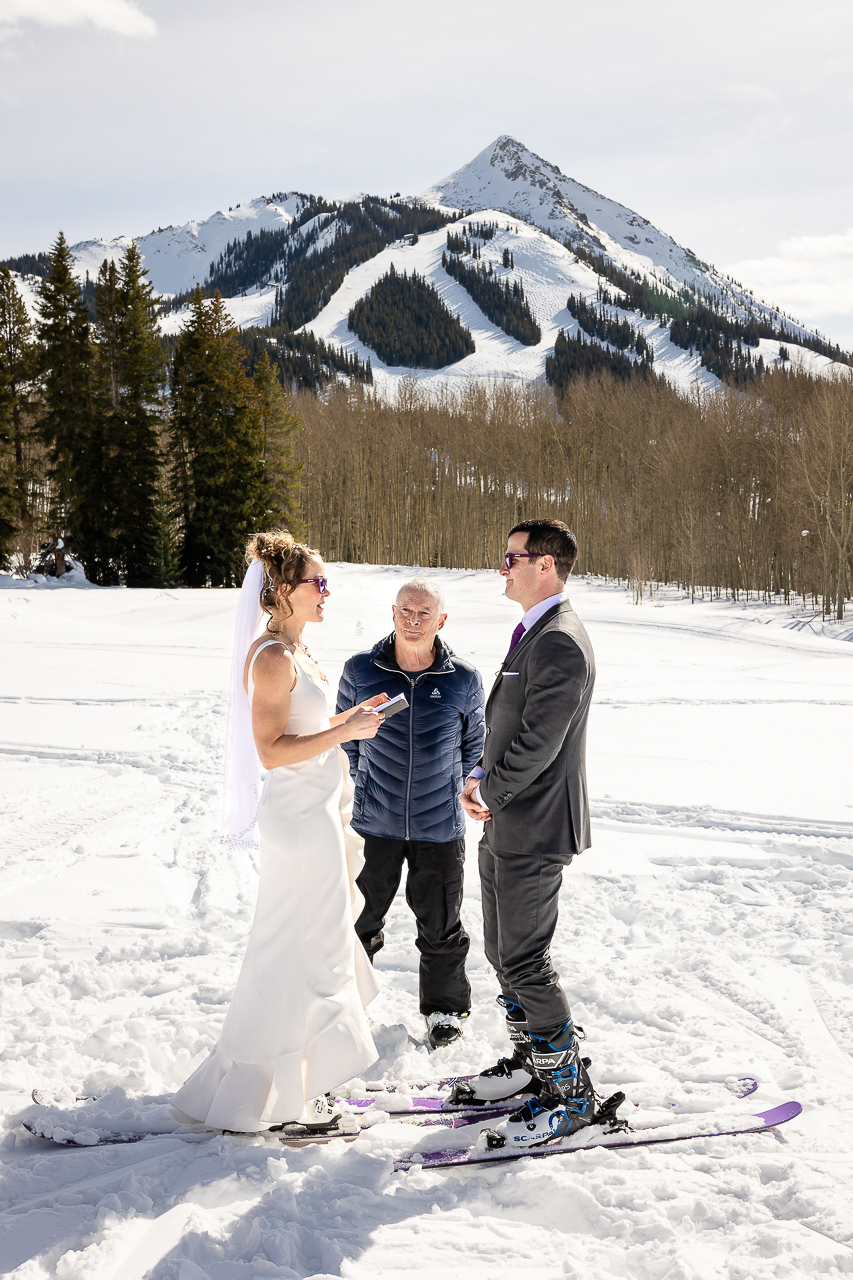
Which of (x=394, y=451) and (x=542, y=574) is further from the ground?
(x=394, y=451)

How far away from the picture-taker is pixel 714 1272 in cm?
212

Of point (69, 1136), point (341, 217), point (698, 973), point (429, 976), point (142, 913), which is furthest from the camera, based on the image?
point (341, 217)

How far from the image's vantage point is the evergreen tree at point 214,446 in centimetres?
2680

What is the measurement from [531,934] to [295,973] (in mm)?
787

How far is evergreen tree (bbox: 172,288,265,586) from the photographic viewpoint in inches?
1055

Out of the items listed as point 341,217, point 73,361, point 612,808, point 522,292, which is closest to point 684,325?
point 522,292

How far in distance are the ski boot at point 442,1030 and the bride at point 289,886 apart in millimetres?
660

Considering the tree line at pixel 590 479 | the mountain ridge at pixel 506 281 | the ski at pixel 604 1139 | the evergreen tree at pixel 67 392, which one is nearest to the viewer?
the ski at pixel 604 1139

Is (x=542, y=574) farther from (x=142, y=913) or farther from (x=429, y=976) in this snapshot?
(x=142, y=913)

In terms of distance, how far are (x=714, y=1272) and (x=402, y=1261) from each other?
81 centimetres

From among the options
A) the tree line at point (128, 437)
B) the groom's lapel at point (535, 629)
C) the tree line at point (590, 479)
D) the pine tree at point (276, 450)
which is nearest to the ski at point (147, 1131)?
the groom's lapel at point (535, 629)

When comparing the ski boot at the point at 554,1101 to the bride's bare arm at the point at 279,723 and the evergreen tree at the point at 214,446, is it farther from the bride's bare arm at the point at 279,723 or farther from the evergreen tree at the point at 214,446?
the evergreen tree at the point at 214,446

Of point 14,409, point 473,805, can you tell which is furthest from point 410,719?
point 14,409

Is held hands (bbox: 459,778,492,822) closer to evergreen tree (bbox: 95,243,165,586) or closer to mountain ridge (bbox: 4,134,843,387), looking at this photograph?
evergreen tree (bbox: 95,243,165,586)
